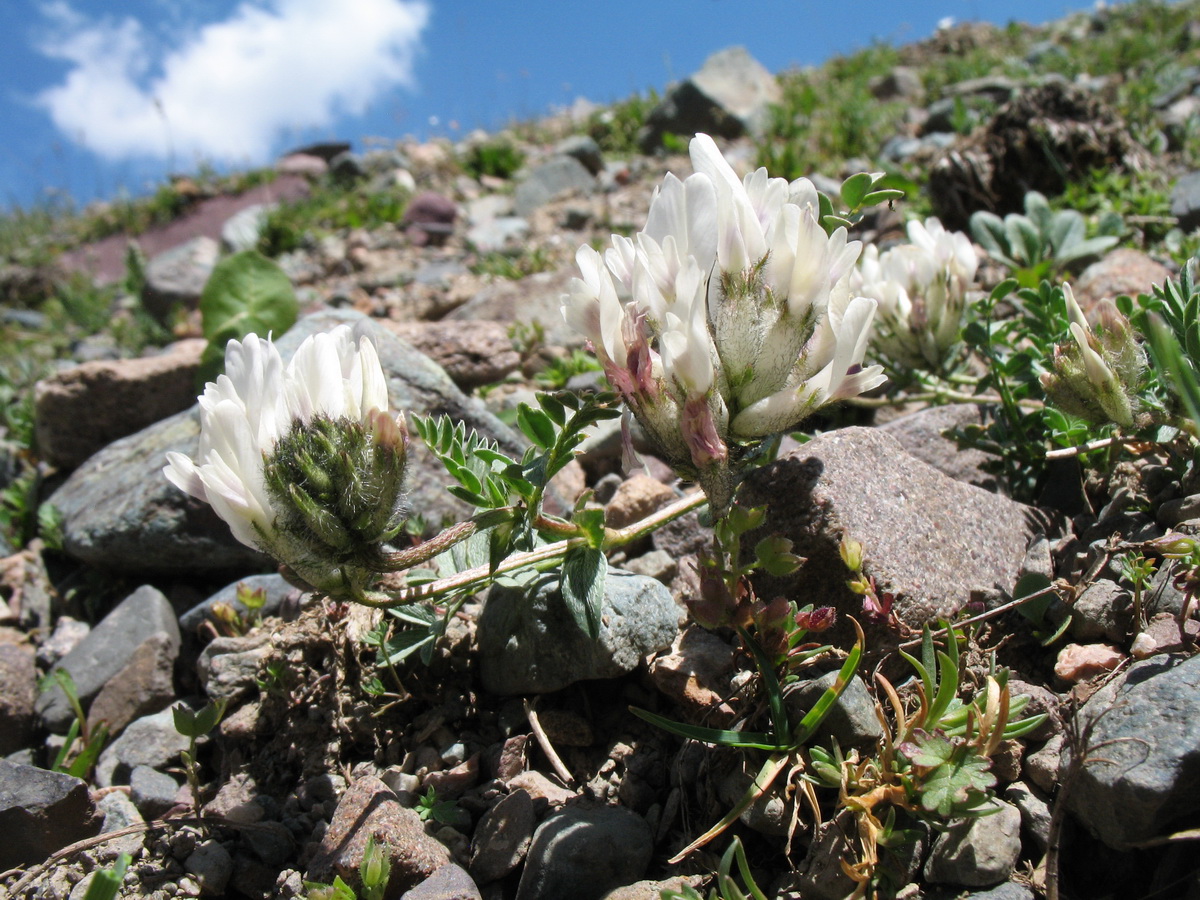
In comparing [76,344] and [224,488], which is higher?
[76,344]

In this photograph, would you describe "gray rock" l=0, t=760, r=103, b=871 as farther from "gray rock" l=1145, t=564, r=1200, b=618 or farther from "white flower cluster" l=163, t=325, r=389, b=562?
"gray rock" l=1145, t=564, r=1200, b=618

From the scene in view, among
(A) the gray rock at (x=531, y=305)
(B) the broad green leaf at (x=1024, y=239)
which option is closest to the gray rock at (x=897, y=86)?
(A) the gray rock at (x=531, y=305)

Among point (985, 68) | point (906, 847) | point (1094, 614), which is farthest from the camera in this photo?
point (985, 68)

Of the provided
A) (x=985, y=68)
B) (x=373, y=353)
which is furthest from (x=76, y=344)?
(x=985, y=68)

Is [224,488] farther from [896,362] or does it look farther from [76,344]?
[76,344]

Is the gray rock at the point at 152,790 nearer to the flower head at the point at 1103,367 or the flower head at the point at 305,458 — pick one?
the flower head at the point at 305,458
